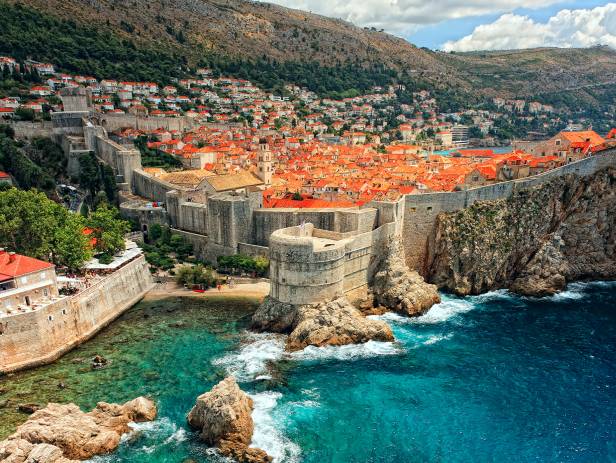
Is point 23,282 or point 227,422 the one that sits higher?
point 23,282

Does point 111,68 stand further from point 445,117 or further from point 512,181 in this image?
point 445,117

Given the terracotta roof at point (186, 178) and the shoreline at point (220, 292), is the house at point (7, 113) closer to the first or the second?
the terracotta roof at point (186, 178)

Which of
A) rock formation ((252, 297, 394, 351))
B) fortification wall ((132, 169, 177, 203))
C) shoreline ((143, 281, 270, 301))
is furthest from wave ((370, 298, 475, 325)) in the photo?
fortification wall ((132, 169, 177, 203))

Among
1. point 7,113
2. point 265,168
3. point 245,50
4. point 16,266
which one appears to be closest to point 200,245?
point 265,168

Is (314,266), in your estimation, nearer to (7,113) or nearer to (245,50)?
(7,113)

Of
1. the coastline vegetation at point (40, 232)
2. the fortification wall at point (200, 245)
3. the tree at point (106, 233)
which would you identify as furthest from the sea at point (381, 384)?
the fortification wall at point (200, 245)
